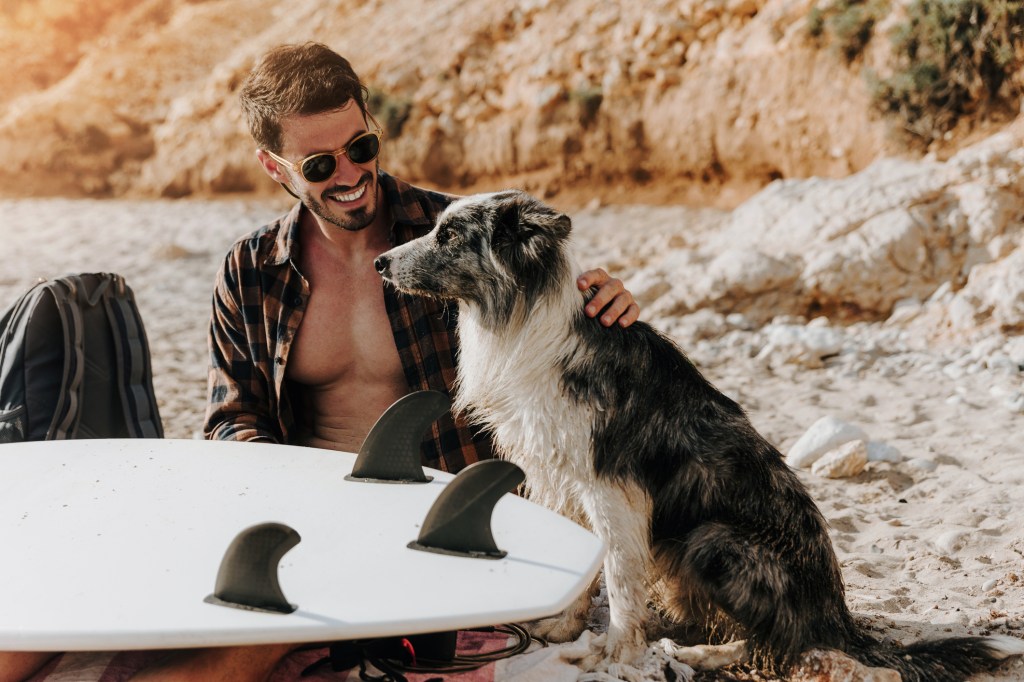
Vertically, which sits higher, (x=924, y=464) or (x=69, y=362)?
(x=69, y=362)

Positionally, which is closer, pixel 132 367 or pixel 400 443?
pixel 400 443

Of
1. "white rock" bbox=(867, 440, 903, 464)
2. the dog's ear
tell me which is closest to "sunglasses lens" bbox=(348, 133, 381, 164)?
Result: the dog's ear

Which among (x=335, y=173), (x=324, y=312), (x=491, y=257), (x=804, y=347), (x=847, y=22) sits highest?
(x=847, y=22)

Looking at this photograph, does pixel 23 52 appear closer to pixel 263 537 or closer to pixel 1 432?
pixel 1 432

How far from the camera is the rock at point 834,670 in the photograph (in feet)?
8.95

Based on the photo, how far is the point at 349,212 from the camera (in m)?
3.70

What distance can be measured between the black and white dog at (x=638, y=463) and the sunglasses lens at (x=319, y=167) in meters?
0.56

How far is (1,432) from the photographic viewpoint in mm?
3738

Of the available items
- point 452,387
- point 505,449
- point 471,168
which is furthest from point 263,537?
point 471,168

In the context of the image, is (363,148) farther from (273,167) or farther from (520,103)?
(520,103)

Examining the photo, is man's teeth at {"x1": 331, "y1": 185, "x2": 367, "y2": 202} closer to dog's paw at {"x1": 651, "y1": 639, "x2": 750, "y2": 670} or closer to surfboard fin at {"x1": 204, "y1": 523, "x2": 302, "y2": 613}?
surfboard fin at {"x1": 204, "y1": 523, "x2": 302, "y2": 613}

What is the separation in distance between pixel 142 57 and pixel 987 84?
60.2ft

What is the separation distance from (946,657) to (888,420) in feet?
8.99

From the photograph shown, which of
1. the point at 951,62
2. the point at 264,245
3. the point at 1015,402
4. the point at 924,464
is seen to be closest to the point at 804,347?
the point at 1015,402
